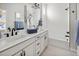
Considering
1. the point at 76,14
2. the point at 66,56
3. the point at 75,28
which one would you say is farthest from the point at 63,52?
the point at 76,14

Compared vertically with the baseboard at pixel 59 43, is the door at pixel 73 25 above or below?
above

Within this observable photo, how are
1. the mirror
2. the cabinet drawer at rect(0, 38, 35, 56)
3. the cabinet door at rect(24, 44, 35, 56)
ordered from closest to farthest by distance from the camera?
the cabinet drawer at rect(0, 38, 35, 56)
the cabinet door at rect(24, 44, 35, 56)
the mirror

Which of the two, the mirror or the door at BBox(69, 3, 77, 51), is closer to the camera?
the door at BBox(69, 3, 77, 51)

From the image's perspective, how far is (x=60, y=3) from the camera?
1.94m

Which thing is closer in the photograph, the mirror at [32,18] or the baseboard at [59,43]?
the baseboard at [59,43]

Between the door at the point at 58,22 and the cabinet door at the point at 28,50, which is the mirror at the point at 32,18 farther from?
the cabinet door at the point at 28,50

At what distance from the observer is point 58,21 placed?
205 cm

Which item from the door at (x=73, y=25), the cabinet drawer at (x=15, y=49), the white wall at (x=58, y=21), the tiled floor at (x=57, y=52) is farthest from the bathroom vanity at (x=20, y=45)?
the door at (x=73, y=25)

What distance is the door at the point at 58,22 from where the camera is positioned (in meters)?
2.01

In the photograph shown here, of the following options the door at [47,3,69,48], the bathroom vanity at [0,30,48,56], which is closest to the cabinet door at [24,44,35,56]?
the bathroom vanity at [0,30,48,56]

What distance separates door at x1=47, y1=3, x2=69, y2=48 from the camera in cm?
201

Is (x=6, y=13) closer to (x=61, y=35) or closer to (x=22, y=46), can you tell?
(x=22, y=46)

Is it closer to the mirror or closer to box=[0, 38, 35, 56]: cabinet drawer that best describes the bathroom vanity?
box=[0, 38, 35, 56]: cabinet drawer

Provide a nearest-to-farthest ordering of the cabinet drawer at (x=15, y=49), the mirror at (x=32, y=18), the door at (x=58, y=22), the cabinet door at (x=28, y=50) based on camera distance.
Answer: the cabinet drawer at (x=15, y=49) → the cabinet door at (x=28, y=50) → the door at (x=58, y=22) → the mirror at (x=32, y=18)
